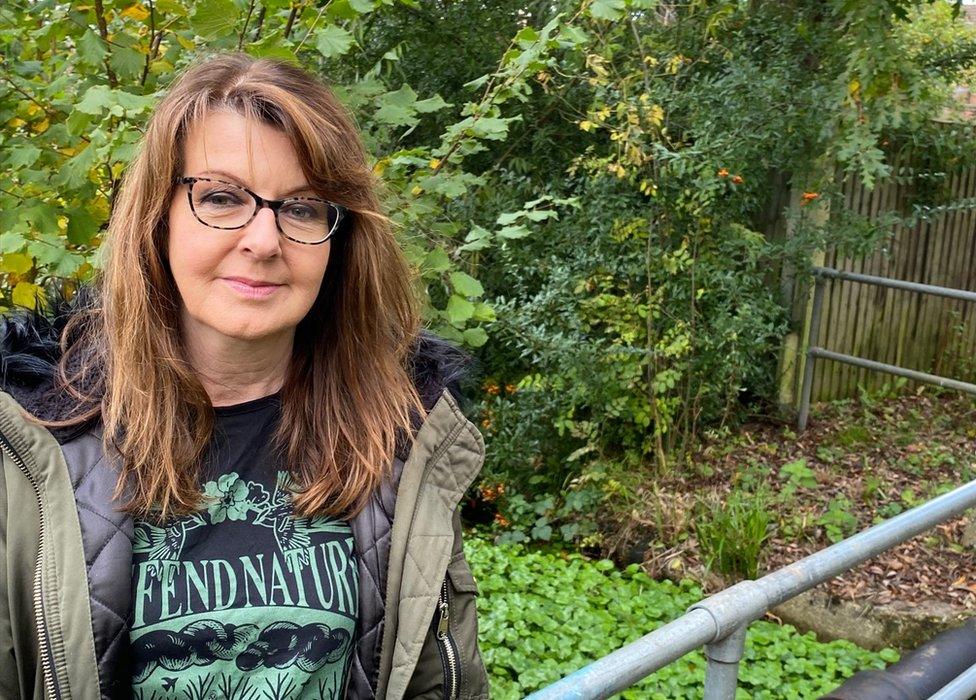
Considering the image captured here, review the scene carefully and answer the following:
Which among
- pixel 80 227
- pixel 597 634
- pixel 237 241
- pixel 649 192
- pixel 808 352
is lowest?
pixel 597 634

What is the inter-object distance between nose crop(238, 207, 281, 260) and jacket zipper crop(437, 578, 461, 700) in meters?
0.55

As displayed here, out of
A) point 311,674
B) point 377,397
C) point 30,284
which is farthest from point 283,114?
point 30,284

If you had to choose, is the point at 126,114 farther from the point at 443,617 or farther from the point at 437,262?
the point at 443,617

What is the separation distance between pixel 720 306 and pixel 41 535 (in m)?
4.16

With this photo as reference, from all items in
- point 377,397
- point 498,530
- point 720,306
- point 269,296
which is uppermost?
point 269,296

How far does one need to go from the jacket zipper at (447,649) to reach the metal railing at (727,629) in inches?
13.2

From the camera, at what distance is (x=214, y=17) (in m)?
2.03

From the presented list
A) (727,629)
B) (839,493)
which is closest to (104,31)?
(727,629)

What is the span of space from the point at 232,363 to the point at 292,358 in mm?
139

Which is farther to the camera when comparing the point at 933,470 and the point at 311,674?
the point at 933,470

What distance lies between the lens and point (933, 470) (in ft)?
16.9

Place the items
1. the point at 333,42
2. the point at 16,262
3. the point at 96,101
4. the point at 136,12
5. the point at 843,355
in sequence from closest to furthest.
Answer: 1. the point at 96,101
2. the point at 333,42
3. the point at 16,262
4. the point at 136,12
5. the point at 843,355

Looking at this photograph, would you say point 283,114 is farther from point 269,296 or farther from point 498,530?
point 498,530

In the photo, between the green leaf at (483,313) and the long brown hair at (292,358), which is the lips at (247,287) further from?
the green leaf at (483,313)
